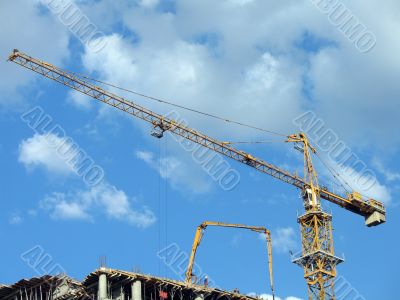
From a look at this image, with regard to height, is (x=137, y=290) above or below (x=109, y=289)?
below

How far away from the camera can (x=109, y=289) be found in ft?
329

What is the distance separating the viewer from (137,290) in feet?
326

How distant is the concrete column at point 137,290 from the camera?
99.1 metres

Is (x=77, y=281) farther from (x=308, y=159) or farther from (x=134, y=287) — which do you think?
(x=308, y=159)

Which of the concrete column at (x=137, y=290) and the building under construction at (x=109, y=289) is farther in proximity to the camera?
the building under construction at (x=109, y=289)

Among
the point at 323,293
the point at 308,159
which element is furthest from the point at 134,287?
the point at 308,159

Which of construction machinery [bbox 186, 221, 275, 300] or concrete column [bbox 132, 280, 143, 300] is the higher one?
construction machinery [bbox 186, 221, 275, 300]

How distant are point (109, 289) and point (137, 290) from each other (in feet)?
10.9

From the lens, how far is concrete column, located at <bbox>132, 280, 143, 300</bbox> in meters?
99.1

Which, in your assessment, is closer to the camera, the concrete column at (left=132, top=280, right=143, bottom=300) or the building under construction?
the concrete column at (left=132, top=280, right=143, bottom=300)

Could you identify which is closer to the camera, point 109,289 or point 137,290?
point 137,290

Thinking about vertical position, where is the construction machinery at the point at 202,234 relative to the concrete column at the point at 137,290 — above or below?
above

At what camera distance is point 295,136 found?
13362cm

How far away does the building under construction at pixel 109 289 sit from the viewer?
99.2m
